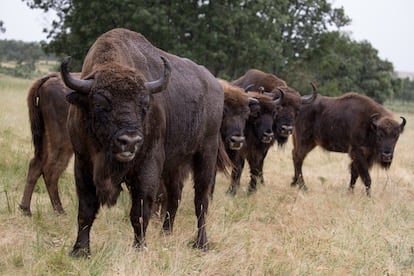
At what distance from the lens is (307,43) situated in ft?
122

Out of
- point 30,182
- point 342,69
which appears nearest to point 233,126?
point 30,182

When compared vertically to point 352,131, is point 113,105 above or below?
above

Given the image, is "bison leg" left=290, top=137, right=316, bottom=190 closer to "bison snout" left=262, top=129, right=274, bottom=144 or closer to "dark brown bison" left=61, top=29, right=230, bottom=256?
"bison snout" left=262, top=129, right=274, bottom=144

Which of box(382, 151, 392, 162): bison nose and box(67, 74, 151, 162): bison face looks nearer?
box(67, 74, 151, 162): bison face

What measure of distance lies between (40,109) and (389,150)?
6.77 meters

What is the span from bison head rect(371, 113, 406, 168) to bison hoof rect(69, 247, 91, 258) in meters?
7.18

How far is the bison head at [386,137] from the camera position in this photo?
1017cm

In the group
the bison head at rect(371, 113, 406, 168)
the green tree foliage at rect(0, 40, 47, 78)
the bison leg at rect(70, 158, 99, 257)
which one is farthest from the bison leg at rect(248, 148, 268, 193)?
the green tree foliage at rect(0, 40, 47, 78)

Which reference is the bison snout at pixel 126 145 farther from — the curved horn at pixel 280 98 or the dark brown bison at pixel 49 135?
the curved horn at pixel 280 98

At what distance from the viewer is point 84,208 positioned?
4781mm

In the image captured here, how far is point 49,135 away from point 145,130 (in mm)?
2905

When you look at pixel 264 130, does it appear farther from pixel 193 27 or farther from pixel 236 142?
pixel 193 27

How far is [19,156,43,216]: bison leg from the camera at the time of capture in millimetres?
6637

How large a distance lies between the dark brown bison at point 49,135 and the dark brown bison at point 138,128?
66.3 inches
